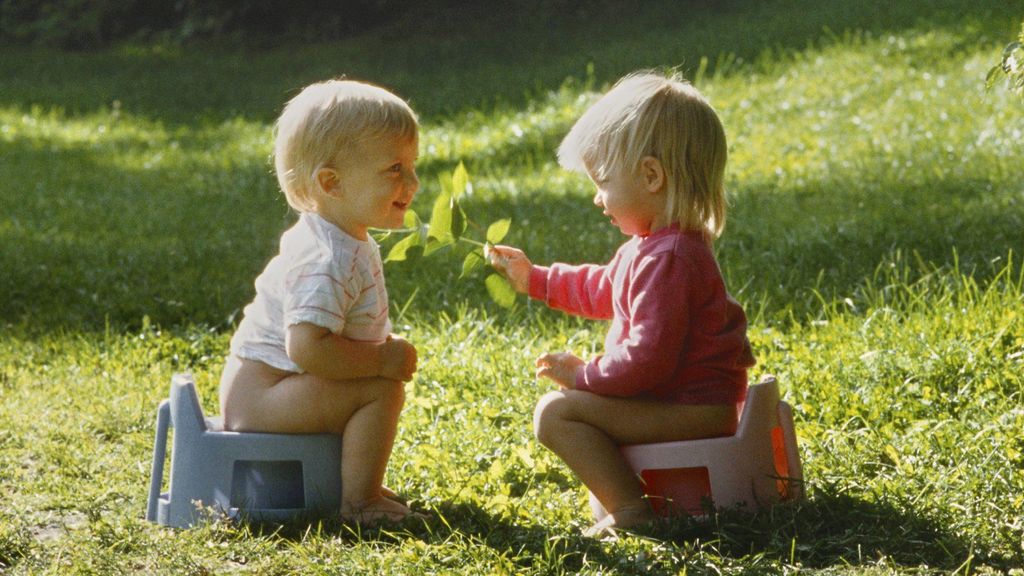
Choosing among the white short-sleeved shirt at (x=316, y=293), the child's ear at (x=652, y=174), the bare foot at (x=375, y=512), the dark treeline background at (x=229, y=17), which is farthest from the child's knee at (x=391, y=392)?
the dark treeline background at (x=229, y=17)

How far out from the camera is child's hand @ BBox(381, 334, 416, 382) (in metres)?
3.24

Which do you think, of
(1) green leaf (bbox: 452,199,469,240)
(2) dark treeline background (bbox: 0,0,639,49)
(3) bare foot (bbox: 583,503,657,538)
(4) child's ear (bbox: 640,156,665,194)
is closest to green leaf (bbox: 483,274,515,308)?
(1) green leaf (bbox: 452,199,469,240)

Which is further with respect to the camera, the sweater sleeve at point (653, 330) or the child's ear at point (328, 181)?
the child's ear at point (328, 181)

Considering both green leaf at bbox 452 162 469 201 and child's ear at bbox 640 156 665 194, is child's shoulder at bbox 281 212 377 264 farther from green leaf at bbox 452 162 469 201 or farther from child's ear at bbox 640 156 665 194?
child's ear at bbox 640 156 665 194

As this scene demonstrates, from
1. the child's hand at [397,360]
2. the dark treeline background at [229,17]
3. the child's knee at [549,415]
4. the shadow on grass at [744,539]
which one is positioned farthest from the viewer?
the dark treeline background at [229,17]

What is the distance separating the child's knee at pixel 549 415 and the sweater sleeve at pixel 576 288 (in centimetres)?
33

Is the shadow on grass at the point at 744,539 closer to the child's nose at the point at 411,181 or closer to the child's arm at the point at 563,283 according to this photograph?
the child's arm at the point at 563,283

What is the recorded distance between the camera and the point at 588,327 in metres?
4.76

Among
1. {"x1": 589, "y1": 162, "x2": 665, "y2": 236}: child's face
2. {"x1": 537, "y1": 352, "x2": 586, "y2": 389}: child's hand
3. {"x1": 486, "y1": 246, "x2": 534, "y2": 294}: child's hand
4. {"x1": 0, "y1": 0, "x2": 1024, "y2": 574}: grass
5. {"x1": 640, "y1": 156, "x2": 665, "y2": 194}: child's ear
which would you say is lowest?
{"x1": 0, "y1": 0, "x2": 1024, "y2": 574}: grass

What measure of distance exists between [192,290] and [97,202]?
100 inches

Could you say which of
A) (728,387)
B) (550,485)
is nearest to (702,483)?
(728,387)

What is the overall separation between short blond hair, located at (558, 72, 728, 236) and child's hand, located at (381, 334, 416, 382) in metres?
0.65

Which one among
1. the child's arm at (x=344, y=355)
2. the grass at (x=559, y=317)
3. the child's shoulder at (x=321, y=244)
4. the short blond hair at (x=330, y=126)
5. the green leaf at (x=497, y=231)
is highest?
the short blond hair at (x=330, y=126)

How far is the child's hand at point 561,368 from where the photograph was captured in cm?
316
